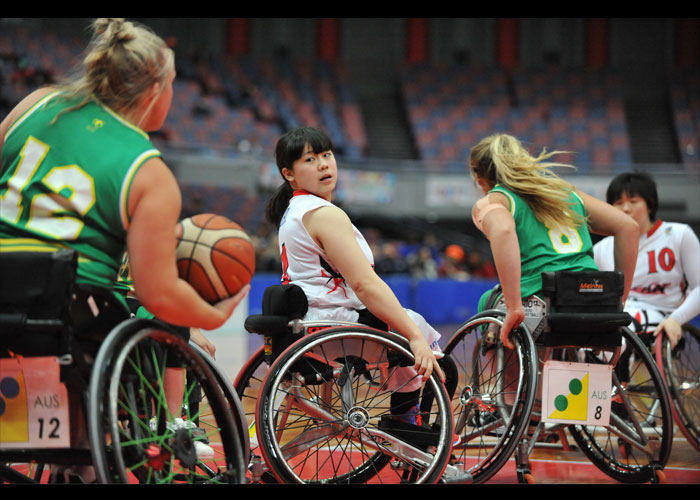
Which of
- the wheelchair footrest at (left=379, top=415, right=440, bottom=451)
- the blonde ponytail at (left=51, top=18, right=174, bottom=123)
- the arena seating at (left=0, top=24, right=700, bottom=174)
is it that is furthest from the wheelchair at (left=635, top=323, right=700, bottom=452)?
the arena seating at (left=0, top=24, right=700, bottom=174)

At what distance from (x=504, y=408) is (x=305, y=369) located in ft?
2.90

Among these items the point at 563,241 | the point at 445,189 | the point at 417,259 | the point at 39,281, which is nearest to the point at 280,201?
the point at 563,241

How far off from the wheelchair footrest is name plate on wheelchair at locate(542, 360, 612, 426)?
518 millimetres

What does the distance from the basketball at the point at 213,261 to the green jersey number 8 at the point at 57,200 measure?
0.24m

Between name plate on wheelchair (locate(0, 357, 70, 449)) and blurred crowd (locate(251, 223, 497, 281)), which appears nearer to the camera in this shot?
name plate on wheelchair (locate(0, 357, 70, 449))

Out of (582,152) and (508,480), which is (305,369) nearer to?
(508,480)

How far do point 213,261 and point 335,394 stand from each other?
75 centimetres

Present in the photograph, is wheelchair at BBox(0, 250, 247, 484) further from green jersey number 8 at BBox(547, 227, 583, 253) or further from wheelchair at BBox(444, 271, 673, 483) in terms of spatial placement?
green jersey number 8 at BBox(547, 227, 583, 253)

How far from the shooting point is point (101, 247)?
5.40ft

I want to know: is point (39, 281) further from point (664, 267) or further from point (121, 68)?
point (664, 267)

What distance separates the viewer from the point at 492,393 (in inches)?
106

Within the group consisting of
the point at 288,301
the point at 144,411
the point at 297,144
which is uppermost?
the point at 297,144

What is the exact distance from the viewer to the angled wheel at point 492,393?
95.5 inches

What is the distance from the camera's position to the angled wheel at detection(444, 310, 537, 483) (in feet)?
7.96
